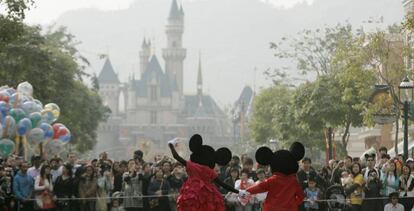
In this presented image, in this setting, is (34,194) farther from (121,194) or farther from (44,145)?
(44,145)

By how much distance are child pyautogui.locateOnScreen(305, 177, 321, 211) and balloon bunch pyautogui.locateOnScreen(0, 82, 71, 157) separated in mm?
11862

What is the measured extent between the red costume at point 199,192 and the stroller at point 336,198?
6.66 m

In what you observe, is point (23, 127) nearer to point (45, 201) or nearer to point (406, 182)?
point (45, 201)

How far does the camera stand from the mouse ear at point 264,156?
18328 mm

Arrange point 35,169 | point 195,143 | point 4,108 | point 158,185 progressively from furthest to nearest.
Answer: point 4,108
point 35,169
point 158,185
point 195,143

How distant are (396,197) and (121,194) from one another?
5.56 meters

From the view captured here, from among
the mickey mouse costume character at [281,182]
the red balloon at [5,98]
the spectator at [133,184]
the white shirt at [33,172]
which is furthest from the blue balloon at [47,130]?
the mickey mouse costume character at [281,182]

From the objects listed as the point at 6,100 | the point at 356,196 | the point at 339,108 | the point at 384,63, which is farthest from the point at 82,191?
the point at 339,108

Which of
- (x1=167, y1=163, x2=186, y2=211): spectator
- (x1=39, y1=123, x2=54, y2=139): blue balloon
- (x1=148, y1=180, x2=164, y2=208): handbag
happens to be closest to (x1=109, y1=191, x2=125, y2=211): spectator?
(x1=148, y1=180, x2=164, y2=208): handbag

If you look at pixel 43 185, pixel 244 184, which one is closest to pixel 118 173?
pixel 43 185

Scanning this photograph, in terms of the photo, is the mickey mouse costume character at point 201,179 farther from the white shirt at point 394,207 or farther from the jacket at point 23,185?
the jacket at point 23,185

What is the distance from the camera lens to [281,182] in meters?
18.4

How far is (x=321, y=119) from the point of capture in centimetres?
6397

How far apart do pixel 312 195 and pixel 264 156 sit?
755cm
